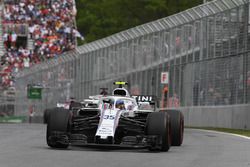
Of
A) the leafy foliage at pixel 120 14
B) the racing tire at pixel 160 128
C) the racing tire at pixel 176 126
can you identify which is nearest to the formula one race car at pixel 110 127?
the racing tire at pixel 160 128

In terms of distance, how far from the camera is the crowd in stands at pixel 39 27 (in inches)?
3391

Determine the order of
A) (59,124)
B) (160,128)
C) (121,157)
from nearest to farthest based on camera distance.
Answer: (121,157) → (160,128) → (59,124)

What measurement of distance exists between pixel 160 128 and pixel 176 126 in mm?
2027

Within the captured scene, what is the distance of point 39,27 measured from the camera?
87.7 metres

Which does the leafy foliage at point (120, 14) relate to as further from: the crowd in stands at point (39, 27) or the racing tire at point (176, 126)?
the racing tire at point (176, 126)

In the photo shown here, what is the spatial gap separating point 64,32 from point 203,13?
52.0m

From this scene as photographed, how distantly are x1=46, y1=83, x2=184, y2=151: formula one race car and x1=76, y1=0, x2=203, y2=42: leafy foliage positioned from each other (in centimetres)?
7975

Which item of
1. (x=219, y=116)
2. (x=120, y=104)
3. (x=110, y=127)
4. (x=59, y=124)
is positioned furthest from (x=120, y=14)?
(x=110, y=127)

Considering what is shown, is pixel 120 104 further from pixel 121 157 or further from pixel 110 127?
pixel 121 157

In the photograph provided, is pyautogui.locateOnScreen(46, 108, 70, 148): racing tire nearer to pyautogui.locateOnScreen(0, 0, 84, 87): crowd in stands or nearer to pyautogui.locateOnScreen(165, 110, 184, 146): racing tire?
pyautogui.locateOnScreen(165, 110, 184, 146): racing tire

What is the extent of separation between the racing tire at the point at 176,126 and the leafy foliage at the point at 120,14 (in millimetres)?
78717

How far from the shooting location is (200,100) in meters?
37.1

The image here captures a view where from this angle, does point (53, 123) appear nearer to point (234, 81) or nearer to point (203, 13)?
point (234, 81)

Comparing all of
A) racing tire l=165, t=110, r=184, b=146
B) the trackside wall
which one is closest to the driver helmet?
racing tire l=165, t=110, r=184, b=146
